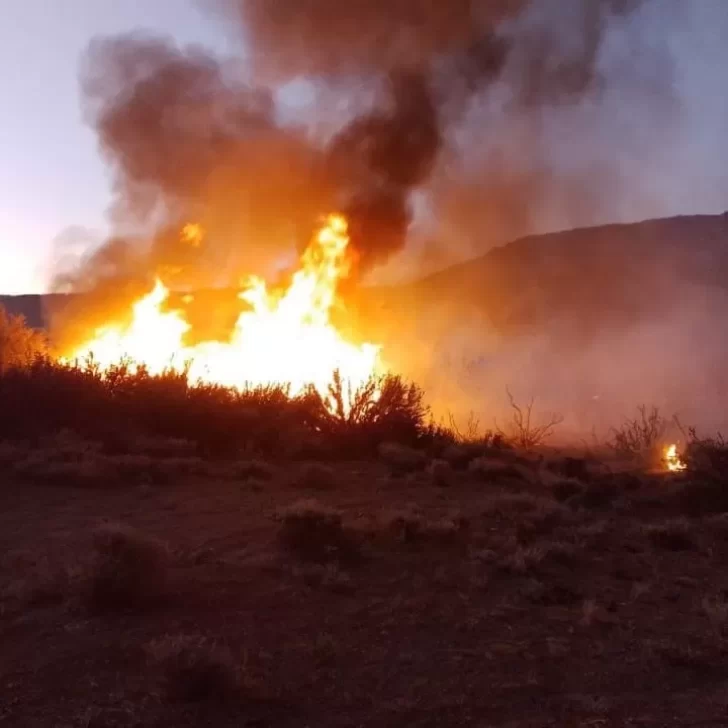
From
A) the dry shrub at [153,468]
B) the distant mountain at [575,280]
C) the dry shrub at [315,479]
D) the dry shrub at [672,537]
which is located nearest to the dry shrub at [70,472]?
the dry shrub at [153,468]

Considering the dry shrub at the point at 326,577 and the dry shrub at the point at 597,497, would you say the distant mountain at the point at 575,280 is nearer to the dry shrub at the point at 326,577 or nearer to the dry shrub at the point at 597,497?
the dry shrub at the point at 597,497

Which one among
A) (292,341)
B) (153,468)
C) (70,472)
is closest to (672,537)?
(153,468)

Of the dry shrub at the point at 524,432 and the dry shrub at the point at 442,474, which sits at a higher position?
the dry shrub at the point at 524,432

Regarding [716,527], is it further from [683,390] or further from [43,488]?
[683,390]

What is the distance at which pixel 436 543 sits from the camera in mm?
8477

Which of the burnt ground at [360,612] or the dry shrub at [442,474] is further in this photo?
the dry shrub at [442,474]

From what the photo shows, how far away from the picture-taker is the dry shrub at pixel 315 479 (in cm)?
1186

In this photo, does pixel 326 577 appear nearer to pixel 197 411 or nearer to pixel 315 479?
pixel 315 479

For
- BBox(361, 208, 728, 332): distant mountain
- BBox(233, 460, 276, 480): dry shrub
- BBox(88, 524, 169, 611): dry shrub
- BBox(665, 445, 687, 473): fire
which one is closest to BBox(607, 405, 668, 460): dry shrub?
BBox(665, 445, 687, 473): fire

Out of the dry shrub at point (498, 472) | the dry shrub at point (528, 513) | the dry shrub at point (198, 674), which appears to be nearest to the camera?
the dry shrub at point (198, 674)

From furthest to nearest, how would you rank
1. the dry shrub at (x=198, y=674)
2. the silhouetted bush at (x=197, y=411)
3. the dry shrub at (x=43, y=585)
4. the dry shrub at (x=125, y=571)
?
1. the silhouetted bush at (x=197, y=411)
2. the dry shrub at (x=43, y=585)
3. the dry shrub at (x=125, y=571)
4. the dry shrub at (x=198, y=674)

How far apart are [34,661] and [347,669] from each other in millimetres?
2089

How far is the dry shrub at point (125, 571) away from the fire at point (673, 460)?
9407 millimetres

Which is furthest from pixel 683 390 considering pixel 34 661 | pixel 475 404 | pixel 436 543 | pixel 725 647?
pixel 34 661
